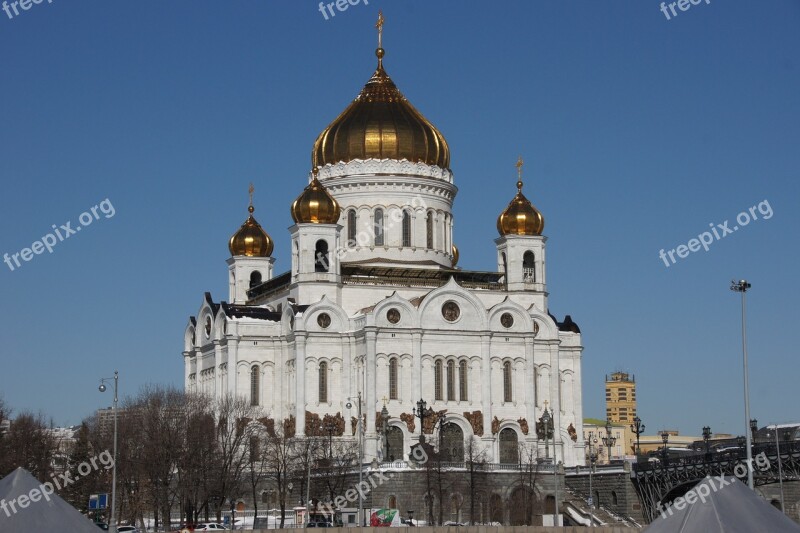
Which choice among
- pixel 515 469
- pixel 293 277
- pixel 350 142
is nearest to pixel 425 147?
pixel 350 142

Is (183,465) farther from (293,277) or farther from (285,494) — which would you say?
(293,277)

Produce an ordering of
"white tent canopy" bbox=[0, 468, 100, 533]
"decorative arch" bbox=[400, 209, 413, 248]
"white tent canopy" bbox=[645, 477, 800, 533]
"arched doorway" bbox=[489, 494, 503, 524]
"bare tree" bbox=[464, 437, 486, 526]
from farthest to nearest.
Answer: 1. "decorative arch" bbox=[400, 209, 413, 248]
2. "arched doorway" bbox=[489, 494, 503, 524]
3. "bare tree" bbox=[464, 437, 486, 526]
4. "white tent canopy" bbox=[0, 468, 100, 533]
5. "white tent canopy" bbox=[645, 477, 800, 533]

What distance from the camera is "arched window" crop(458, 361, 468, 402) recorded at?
85.0 m

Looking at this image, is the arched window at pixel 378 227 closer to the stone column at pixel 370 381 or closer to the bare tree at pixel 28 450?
the stone column at pixel 370 381

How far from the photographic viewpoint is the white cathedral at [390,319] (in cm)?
8400

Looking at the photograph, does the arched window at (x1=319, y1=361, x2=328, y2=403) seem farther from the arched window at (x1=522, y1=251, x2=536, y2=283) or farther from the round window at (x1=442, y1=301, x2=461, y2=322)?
the arched window at (x1=522, y1=251, x2=536, y2=283)

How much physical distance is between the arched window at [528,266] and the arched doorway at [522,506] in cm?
1472

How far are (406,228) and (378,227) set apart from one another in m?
1.61

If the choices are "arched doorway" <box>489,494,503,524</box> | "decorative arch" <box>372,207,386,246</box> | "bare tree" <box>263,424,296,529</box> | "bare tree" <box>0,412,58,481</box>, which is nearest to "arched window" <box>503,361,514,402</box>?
"arched doorway" <box>489,494,503,524</box>

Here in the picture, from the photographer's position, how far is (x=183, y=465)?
75.2m

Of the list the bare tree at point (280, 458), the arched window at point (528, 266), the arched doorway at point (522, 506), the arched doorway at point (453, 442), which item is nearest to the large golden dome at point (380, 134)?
the arched window at point (528, 266)

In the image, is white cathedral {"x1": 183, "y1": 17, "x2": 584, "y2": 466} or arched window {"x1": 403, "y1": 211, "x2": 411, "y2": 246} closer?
white cathedral {"x1": 183, "y1": 17, "x2": 584, "y2": 466}

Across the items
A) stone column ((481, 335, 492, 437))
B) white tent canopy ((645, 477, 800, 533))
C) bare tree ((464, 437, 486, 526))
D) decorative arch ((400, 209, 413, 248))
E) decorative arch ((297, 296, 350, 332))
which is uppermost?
decorative arch ((400, 209, 413, 248))

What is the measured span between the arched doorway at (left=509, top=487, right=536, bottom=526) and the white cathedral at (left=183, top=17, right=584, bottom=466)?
9.15 feet
